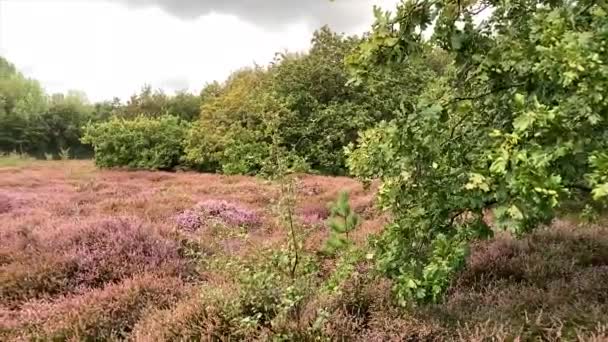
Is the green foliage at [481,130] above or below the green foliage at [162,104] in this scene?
below

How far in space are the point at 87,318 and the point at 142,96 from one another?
1930 inches

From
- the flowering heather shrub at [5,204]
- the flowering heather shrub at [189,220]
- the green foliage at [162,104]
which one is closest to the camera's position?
the flowering heather shrub at [189,220]

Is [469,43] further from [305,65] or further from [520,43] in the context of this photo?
[305,65]

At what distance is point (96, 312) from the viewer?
555 centimetres

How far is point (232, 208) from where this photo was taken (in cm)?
1224

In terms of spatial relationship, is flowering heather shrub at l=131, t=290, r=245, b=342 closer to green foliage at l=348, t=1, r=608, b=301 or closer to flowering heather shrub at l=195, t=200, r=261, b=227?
green foliage at l=348, t=1, r=608, b=301

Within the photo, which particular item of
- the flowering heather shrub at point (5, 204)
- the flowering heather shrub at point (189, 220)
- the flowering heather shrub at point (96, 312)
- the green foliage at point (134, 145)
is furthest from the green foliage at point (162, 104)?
the flowering heather shrub at point (96, 312)

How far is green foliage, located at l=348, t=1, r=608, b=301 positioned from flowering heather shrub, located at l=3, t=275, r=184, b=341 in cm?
263

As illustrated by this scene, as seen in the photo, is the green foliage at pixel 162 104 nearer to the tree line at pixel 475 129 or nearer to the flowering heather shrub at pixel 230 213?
the flowering heather shrub at pixel 230 213

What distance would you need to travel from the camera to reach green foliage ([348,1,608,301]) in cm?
324

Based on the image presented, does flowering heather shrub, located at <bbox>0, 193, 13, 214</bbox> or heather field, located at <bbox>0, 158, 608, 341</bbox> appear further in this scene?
flowering heather shrub, located at <bbox>0, 193, 13, 214</bbox>

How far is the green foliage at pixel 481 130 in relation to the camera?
3.24 meters

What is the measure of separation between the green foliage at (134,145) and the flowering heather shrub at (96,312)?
23151mm

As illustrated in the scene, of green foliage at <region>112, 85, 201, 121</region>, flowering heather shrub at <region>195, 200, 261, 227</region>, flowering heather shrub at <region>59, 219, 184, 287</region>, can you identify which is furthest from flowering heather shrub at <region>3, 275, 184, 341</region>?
green foliage at <region>112, 85, 201, 121</region>
